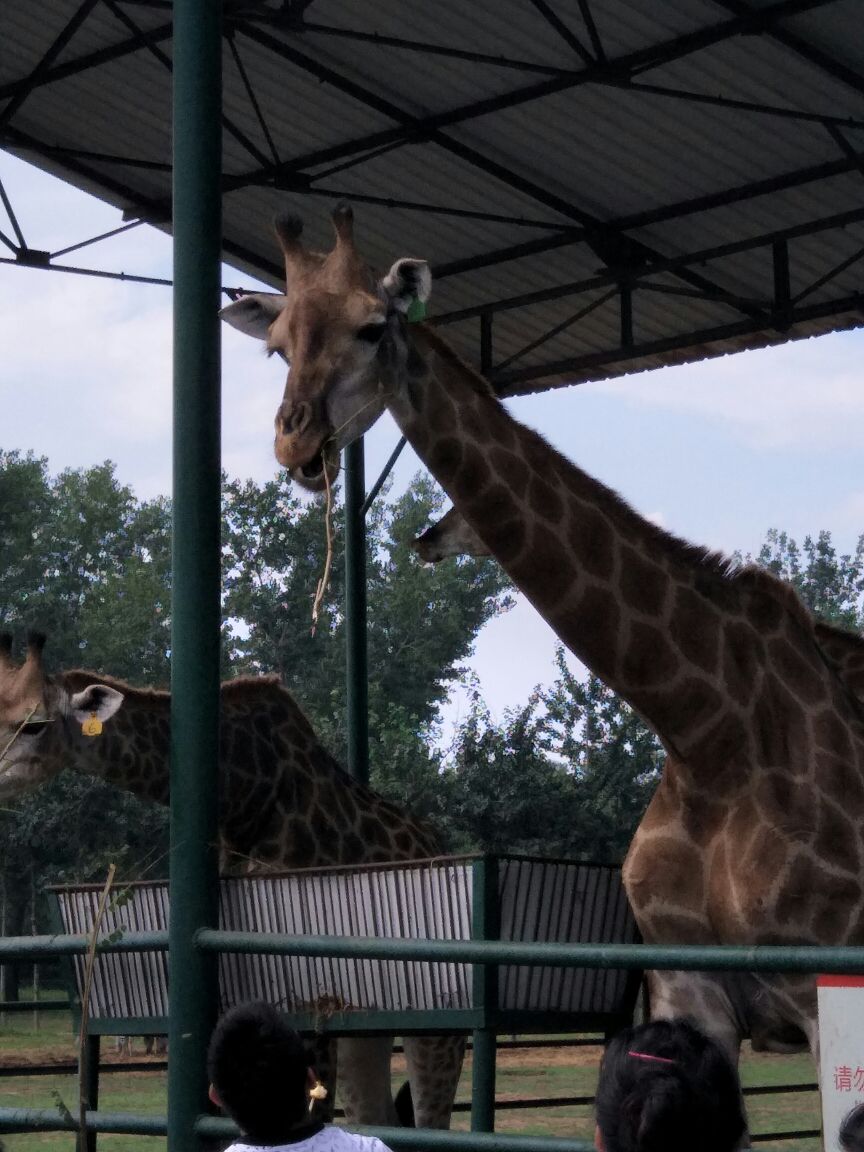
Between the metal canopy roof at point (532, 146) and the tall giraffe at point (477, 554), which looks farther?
the metal canopy roof at point (532, 146)

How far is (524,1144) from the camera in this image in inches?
121

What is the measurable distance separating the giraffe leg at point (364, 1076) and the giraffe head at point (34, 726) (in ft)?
5.67

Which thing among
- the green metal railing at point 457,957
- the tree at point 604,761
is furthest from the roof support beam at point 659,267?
the tree at point 604,761

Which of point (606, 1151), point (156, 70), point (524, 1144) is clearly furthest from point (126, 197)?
point (606, 1151)

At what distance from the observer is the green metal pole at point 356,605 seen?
9.00 meters

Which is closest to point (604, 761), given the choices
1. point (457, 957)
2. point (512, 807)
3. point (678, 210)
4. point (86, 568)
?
point (512, 807)

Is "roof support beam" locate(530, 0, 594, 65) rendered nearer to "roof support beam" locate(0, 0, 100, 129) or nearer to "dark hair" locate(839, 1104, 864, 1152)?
"roof support beam" locate(0, 0, 100, 129)

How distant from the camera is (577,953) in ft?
10.0

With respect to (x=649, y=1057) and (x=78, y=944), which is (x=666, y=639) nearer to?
(x=78, y=944)

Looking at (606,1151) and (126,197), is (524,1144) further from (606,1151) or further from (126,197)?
(126,197)

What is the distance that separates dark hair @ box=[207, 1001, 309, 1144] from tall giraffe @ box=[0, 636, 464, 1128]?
366 centimetres

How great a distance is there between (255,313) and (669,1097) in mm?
3341

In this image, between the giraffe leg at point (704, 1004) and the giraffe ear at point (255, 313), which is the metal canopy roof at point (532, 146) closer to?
the giraffe ear at point (255, 313)

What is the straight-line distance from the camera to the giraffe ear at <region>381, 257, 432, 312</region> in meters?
4.57
